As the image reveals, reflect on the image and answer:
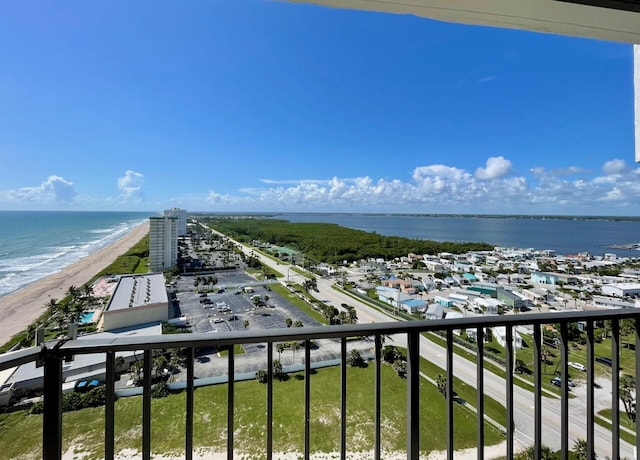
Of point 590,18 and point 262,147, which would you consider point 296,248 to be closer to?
point 262,147

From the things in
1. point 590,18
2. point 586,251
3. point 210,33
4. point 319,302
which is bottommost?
point 319,302

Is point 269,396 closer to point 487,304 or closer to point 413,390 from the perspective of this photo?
point 413,390

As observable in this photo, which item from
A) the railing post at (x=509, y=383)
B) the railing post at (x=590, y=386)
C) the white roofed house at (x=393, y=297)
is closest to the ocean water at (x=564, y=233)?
the white roofed house at (x=393, y=297)

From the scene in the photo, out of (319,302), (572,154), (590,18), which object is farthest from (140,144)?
(572,154)

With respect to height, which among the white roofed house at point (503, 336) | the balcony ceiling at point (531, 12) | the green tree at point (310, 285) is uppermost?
the balcony ceiling at point (531, 12)

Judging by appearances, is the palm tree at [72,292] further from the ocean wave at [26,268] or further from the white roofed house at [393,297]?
the white roofed house at [393,297]

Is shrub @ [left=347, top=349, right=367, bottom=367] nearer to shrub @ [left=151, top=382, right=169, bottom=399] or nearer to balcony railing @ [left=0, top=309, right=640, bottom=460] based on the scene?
balcony railing @ [left=0, top=309, right=640, bottom=460]
